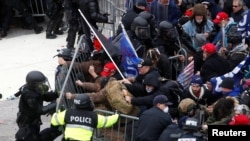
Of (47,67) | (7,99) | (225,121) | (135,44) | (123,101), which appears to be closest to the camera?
(225,121)

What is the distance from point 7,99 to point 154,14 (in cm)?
304

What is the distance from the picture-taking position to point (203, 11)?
10.9m

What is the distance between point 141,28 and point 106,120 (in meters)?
2.33

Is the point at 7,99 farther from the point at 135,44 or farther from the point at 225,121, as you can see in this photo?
the point at 225,121

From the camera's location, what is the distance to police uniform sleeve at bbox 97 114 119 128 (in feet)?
27.4

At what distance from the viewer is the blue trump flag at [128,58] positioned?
10.1 meters

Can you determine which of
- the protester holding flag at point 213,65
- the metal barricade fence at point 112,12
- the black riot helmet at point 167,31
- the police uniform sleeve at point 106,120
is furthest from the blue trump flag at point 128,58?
the metal barricade fence at point 112,12

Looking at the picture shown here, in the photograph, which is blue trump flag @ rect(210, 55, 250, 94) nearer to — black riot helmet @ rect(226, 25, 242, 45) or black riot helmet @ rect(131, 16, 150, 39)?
black riot helmet @ rect(226, 25, 242, 45)

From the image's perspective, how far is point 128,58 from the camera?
33.4 ft

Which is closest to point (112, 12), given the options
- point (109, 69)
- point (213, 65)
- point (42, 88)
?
point (109, 69)

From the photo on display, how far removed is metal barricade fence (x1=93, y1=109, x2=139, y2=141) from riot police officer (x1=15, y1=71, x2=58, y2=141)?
0.79 metres

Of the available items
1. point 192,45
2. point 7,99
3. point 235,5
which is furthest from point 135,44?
point 7,99

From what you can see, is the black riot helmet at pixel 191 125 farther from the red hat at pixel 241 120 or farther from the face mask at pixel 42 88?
the face mask at pixel 42 88

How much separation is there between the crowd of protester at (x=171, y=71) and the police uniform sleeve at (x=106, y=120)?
0.29 meters
